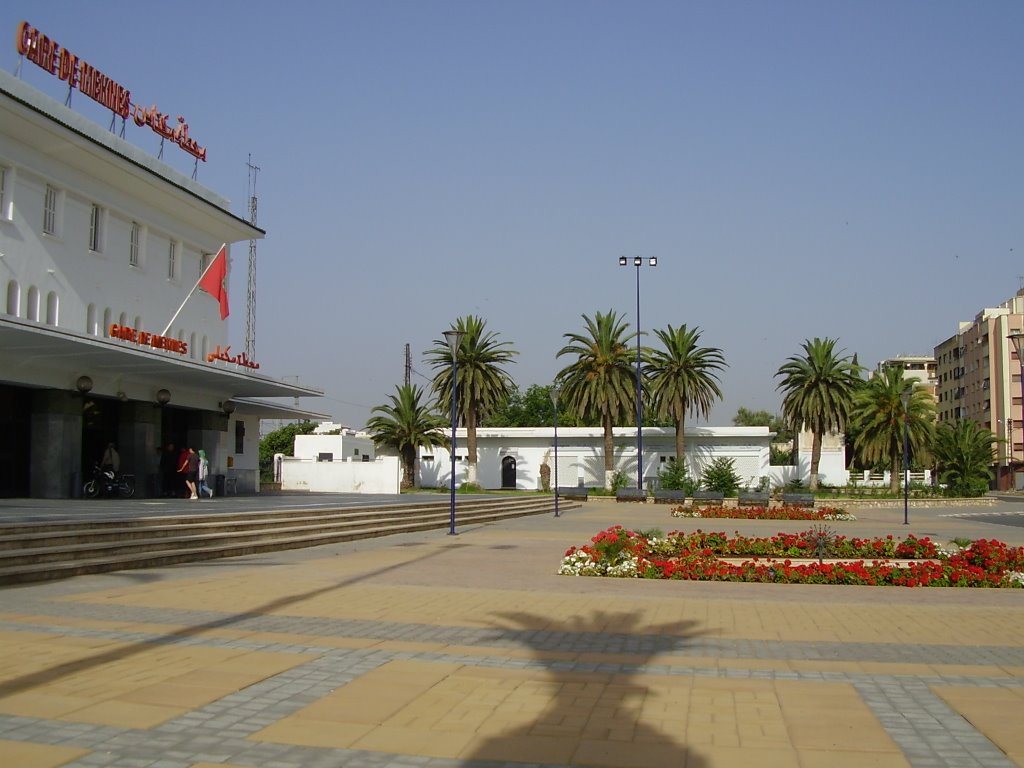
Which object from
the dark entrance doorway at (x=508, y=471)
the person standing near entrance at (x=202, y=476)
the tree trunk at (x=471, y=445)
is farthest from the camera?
the dark entrance doorway at (x=508, y=471)

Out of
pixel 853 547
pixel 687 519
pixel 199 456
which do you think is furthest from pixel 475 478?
pixel 853 547

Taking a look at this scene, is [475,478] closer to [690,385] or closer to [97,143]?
[690,385]

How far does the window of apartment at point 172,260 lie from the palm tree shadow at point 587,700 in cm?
Result: 2720

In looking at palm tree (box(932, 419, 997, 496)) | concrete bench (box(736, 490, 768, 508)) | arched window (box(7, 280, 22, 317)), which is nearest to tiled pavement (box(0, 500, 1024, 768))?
arched window (box(7, 280, 22, 317))

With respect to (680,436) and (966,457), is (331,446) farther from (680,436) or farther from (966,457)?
(966,457)

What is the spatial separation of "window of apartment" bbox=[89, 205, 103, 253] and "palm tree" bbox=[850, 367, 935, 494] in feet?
150

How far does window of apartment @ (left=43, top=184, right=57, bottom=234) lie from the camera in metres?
27.0

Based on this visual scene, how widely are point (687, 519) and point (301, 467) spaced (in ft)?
65.1

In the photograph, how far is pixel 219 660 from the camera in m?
7.87

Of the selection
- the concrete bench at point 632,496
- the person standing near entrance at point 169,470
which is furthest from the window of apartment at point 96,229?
the concrete bench at point 632,496

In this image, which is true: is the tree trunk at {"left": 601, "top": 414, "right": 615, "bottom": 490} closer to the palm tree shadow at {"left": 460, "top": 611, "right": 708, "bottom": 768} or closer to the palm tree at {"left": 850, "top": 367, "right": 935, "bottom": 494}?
the palm tree at {"left": 850, "top": 367, "right": 935, "bottom": 494}

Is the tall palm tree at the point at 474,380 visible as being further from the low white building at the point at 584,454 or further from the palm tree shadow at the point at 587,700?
the palm tree shadow at the point at 587,700

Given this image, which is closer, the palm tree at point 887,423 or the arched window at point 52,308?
the arched window at point 52,308

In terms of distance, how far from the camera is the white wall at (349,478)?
146 ft
